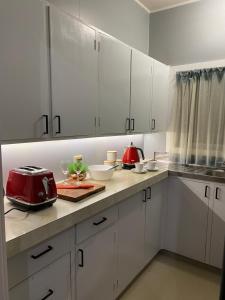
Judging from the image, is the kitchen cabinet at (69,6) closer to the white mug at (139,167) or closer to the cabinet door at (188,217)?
the white mug at (139,167)

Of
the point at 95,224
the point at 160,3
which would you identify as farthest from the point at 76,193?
the point at 160,3

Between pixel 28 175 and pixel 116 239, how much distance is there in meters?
0.88

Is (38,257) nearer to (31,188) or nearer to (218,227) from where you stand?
(31,188)

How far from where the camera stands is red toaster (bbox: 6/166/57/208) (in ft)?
4.19

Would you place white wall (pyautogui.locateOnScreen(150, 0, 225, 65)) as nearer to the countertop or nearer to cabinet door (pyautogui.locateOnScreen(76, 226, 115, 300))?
the countertop

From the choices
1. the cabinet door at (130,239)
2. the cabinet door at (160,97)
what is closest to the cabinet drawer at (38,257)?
the cabinet door at (130,239)

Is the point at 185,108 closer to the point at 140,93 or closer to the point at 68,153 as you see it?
the point at 140,93

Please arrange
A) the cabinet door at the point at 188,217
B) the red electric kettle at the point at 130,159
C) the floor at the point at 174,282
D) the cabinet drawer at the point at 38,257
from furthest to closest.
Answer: the red electric kettle at the point at 130,159 → the cabinet door at the point at 188,217 → the floor at the point at 174,282 → the cabinet drawer at the point at 38,257

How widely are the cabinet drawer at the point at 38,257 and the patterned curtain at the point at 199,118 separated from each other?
1948 millimetres

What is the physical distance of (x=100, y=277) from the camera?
162 centimetres

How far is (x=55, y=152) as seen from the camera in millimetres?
1938

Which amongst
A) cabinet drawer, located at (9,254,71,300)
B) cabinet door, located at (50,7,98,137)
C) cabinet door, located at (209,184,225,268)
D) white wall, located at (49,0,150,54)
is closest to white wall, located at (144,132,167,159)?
cabinet door, located at (209,184,225,268)

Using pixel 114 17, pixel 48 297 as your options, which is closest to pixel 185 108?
pixel 114 17

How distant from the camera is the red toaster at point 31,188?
4.19 feet
